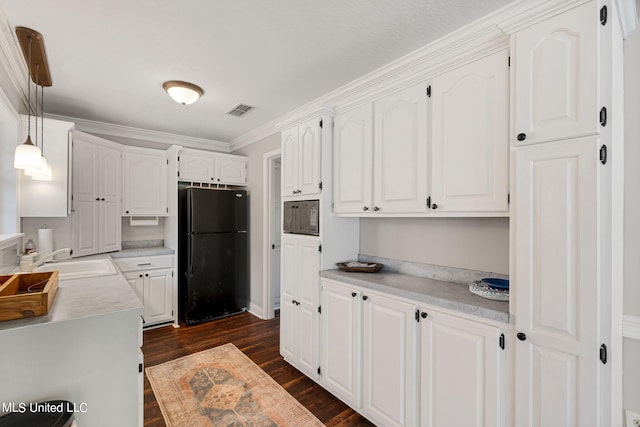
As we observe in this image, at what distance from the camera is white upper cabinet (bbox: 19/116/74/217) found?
2682 millimetres

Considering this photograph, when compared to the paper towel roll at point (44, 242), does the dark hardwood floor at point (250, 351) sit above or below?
below

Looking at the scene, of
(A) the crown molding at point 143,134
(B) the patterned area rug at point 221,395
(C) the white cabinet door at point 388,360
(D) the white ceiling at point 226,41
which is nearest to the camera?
(D) the white ceiling at point 226,41

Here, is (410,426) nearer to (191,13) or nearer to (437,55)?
(437,55)

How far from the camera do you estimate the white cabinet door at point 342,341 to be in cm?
210

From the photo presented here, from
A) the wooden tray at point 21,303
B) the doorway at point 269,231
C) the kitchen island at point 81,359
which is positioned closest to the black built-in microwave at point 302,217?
the doorway at point 269,231

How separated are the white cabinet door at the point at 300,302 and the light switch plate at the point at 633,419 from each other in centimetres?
179

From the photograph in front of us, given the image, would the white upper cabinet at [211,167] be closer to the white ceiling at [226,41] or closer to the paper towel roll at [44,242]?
the white ceiling at [226,41]

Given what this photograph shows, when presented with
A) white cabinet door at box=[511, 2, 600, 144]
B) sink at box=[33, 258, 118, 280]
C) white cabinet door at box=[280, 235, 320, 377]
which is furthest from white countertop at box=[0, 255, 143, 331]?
white cabinet door at box=[511, 2, 600, 144]

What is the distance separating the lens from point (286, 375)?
8.51 ft

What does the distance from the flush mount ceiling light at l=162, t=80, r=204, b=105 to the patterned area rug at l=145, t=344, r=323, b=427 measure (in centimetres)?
240

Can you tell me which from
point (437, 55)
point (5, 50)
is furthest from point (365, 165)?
point (5, 50)

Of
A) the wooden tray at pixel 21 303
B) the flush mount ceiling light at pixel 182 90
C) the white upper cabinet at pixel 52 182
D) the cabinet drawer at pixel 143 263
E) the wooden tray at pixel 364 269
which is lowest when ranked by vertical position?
the cabinet drawer at pixel 143 263

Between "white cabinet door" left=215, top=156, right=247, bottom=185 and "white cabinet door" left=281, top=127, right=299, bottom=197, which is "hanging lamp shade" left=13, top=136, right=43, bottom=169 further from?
"white cabinet door" left=215, top=156, right=247, bottom=185

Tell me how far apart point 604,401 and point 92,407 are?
2.06 m
